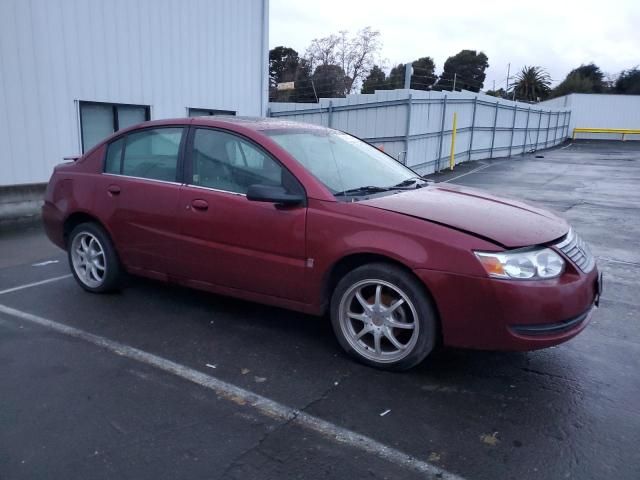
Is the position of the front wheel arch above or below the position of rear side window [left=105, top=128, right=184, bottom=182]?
below

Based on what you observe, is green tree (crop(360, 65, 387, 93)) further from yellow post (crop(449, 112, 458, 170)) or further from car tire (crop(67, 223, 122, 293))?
car tire (crop(67, 223, 122, 293))

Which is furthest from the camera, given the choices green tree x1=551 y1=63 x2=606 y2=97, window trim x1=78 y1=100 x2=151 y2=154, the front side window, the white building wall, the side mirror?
green tree x1=551 y1=63 x2=606 y2=97

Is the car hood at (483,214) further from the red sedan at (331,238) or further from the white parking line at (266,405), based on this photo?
the white parking line at (266,405)

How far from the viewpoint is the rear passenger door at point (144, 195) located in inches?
171

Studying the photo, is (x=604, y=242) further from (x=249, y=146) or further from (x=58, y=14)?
(x=58, y=14)

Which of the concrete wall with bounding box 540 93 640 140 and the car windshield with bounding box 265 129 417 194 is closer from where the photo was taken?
the car windshield with bounding box 265 129 417 194

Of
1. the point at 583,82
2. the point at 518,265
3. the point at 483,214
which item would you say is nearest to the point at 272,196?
the point at 483,214

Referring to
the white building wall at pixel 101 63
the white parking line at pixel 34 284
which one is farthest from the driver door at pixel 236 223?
the white building wall at pixel 101 63

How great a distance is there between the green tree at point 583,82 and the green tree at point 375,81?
2478cm

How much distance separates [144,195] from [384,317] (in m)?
2.30

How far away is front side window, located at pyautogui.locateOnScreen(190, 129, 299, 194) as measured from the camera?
12.7 ft

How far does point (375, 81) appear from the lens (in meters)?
39.4

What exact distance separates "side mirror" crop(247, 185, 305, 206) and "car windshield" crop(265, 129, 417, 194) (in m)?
0.26

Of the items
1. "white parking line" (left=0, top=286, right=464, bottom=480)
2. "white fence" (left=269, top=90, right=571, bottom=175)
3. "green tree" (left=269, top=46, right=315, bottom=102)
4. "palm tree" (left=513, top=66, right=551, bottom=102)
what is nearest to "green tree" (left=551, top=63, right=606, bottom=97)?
"palm tree" (left=513, top=66, right=551, bottom=102)
